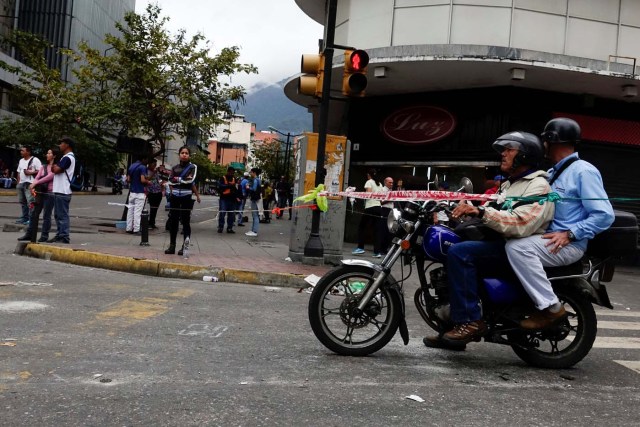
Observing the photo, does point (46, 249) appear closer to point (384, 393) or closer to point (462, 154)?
point (384, 393)

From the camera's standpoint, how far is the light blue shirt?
413 centimetres

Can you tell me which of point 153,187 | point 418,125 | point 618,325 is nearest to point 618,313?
point 618,325

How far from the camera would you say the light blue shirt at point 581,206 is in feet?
13.6

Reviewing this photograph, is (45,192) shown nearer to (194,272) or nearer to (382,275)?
(194,272)

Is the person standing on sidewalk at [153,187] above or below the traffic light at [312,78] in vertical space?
below

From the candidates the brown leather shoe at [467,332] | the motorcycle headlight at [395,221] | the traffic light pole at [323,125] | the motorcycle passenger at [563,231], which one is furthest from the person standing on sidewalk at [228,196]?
the motorcycle passenger at [563,231]

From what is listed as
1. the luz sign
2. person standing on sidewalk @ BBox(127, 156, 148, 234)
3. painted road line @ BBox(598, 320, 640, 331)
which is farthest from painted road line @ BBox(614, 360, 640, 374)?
the luz sign

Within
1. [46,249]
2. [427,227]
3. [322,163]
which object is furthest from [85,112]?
[427,227]

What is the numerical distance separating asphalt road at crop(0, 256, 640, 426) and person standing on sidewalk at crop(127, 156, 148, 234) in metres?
7.25

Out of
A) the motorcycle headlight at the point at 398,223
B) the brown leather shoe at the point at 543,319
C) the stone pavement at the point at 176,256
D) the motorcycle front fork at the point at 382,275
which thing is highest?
the motorcycle headlight at the point at 398,223

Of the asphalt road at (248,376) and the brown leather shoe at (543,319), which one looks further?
the brown leather shoe at (543,319)

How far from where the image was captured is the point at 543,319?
4230 millimetres

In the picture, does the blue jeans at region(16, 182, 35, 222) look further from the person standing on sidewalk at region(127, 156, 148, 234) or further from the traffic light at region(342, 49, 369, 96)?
the traffic light at region(342, 49, 369, 96)

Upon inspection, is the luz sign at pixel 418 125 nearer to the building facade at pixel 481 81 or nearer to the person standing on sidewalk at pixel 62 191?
the building facade at pixel 481 81
